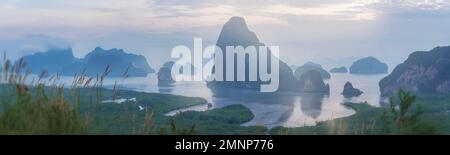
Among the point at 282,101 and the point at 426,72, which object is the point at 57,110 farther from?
the point at 426,72

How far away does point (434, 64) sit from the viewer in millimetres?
137125

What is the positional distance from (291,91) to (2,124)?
135557 mm

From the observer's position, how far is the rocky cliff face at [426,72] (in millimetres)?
126438

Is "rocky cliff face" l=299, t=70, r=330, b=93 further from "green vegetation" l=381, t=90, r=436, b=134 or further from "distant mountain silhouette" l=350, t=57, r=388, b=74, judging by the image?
"green vegetation" l=381, t=90, r=436, b=134

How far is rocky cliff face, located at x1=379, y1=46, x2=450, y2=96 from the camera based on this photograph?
Answer: 12644cm

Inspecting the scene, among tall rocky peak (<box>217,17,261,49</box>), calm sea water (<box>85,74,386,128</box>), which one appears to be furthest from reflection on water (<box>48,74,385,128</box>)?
tall rocky peak (<box>217,17,261,49</box>)

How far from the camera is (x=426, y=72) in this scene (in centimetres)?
13300

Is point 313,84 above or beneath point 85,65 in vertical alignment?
beneath

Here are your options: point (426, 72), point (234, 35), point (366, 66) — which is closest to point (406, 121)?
point (366, 66)
